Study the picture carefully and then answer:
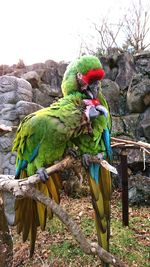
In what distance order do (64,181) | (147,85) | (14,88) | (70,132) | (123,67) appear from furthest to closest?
(123,67), (147,85), (64,181), (14,88), (70,132)

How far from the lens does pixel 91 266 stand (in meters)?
2.58

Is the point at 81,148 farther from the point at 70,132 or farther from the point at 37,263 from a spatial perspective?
the point at 37,263

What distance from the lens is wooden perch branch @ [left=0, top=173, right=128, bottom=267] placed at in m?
1.07

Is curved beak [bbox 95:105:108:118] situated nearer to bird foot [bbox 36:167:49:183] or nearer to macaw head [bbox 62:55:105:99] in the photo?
macaw head [bbox 62:55:105:99]

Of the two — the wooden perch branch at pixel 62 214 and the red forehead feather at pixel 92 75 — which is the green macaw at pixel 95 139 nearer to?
the red forehead feather at pixel 92 75

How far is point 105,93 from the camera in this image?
206 inches

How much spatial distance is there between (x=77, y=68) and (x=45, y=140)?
34 cm

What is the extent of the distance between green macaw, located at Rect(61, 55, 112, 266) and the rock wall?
82.9 inches

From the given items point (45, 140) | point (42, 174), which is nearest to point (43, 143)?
Answer: point (45, 140)

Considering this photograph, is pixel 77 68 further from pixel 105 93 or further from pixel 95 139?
pixel 105 93

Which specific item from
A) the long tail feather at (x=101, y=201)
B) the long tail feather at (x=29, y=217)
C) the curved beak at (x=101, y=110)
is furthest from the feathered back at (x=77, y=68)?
the long tail feather at (x=29, y=217)

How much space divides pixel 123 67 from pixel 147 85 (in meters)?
1.16

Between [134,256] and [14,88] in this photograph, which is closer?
[134,256]

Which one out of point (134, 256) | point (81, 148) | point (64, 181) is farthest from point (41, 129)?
point (64, 181)
